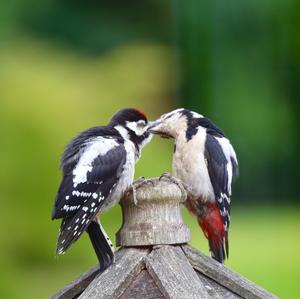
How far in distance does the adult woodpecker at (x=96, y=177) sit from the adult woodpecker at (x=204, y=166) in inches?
13.0

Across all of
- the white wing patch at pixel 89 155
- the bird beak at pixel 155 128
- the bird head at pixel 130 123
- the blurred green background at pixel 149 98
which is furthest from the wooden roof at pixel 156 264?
the blurred green background at pixel 149 98

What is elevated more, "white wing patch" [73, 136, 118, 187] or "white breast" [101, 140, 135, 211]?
"white wing patch" [73, 136, 118, 187]

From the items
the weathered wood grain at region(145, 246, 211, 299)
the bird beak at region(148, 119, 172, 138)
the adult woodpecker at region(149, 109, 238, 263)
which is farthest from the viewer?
the adult woodpecker at region(149, 109, 238, 263)

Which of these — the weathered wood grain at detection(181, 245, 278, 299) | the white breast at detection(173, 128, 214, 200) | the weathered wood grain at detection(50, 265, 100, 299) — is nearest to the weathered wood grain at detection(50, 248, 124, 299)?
the weathered wood grain at detection(50, 265, 100, 299)

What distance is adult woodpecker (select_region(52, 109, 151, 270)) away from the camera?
208 cm

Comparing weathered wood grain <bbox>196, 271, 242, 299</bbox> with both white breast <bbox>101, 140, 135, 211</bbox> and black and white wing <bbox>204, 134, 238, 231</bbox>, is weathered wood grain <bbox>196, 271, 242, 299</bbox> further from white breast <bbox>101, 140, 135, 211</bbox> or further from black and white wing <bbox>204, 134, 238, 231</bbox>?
black and white wing <bbox>204, 134, 238, 231</bbox>

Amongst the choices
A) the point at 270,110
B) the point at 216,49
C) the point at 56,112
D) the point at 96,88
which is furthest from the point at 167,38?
the point at 56,112

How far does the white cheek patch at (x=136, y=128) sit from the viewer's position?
245 cm

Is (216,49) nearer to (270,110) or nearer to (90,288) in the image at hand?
(270,110)

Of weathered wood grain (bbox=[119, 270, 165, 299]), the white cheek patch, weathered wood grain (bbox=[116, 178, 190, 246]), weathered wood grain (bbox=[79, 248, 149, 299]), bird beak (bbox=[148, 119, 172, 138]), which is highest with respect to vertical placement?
the white cheek patch

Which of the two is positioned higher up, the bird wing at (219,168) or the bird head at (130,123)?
the bird head at (130,123)

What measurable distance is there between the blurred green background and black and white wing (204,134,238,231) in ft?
8.62

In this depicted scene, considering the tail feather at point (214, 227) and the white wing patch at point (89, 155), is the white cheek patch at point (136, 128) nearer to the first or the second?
the white wing patch at point (89, 155)

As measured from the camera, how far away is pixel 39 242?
6070 mm
